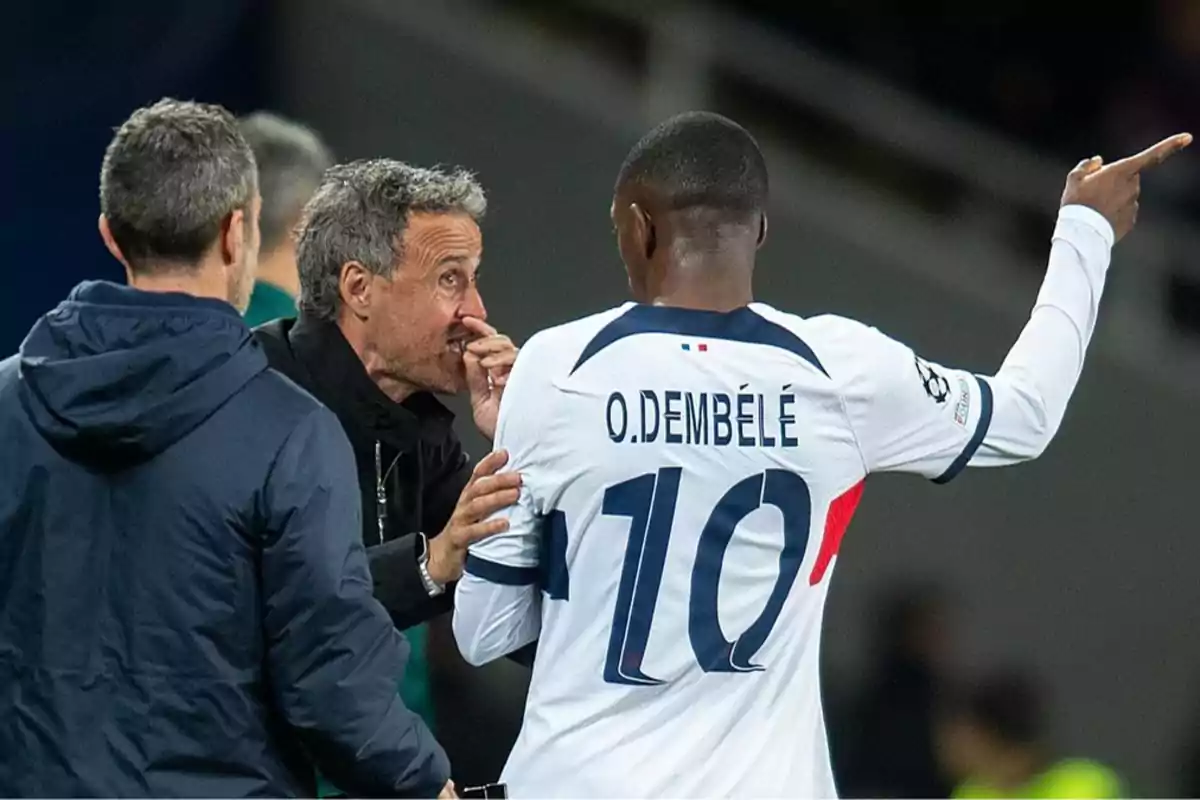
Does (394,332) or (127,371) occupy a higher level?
(394,332)

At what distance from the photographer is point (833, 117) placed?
20.1 feet

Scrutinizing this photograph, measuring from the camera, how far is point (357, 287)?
2502 millimetres

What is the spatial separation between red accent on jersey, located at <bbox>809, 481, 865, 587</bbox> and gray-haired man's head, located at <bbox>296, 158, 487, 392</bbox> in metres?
0.66

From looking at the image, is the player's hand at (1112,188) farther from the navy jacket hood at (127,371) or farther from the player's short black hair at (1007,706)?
the player's short black hair at (1007,706)

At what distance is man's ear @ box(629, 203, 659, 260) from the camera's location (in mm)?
2033

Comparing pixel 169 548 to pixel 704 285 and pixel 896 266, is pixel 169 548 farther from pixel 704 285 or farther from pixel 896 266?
pixel 896 266

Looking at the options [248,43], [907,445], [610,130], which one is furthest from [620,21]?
[907,445]

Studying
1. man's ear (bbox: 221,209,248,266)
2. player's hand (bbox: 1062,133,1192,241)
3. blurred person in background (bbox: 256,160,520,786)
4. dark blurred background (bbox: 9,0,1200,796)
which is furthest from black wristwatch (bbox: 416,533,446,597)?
dark blurred background (bbox: 9,0,1200,796)

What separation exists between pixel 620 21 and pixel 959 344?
5.05 feet

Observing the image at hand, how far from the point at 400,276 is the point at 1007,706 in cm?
386

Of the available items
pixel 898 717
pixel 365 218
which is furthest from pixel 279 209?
pixel 898 717

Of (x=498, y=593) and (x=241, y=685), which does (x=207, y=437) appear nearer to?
(x=241, y=685)

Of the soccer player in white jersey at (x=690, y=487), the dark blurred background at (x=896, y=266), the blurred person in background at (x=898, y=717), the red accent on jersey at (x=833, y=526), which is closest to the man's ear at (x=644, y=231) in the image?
the soccer player in white jersey at (x=690, y=487)

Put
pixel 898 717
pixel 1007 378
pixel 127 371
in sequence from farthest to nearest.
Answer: pixel 898 717
pixel 1007 378
pixel 127 371
